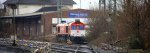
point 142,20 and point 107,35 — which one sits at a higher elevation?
point 142,20

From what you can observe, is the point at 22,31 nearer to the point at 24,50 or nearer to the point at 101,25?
the point at 101,25

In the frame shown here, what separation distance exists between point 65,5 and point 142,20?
72.5 meters

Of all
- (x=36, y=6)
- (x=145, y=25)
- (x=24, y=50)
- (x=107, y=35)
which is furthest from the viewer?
(x=36, y=6)

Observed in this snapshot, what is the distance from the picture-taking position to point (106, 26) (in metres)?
42.8

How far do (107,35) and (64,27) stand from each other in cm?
1173

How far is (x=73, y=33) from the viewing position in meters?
47.5

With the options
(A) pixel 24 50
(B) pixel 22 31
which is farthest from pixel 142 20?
(B) pixel 22 31

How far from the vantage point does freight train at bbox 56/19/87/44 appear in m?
46.7

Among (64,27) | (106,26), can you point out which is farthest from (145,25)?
(64,27)

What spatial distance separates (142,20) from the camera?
83.0 feet

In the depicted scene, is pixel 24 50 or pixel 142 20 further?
pixel 24 50

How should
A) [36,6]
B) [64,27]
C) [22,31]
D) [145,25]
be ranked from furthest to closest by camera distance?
1. [36,6]
2. [22,31]
3. [64,27]
4. [145,25]

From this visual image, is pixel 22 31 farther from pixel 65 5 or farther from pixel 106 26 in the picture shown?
pixel 106 26

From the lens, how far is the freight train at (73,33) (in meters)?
46.7
